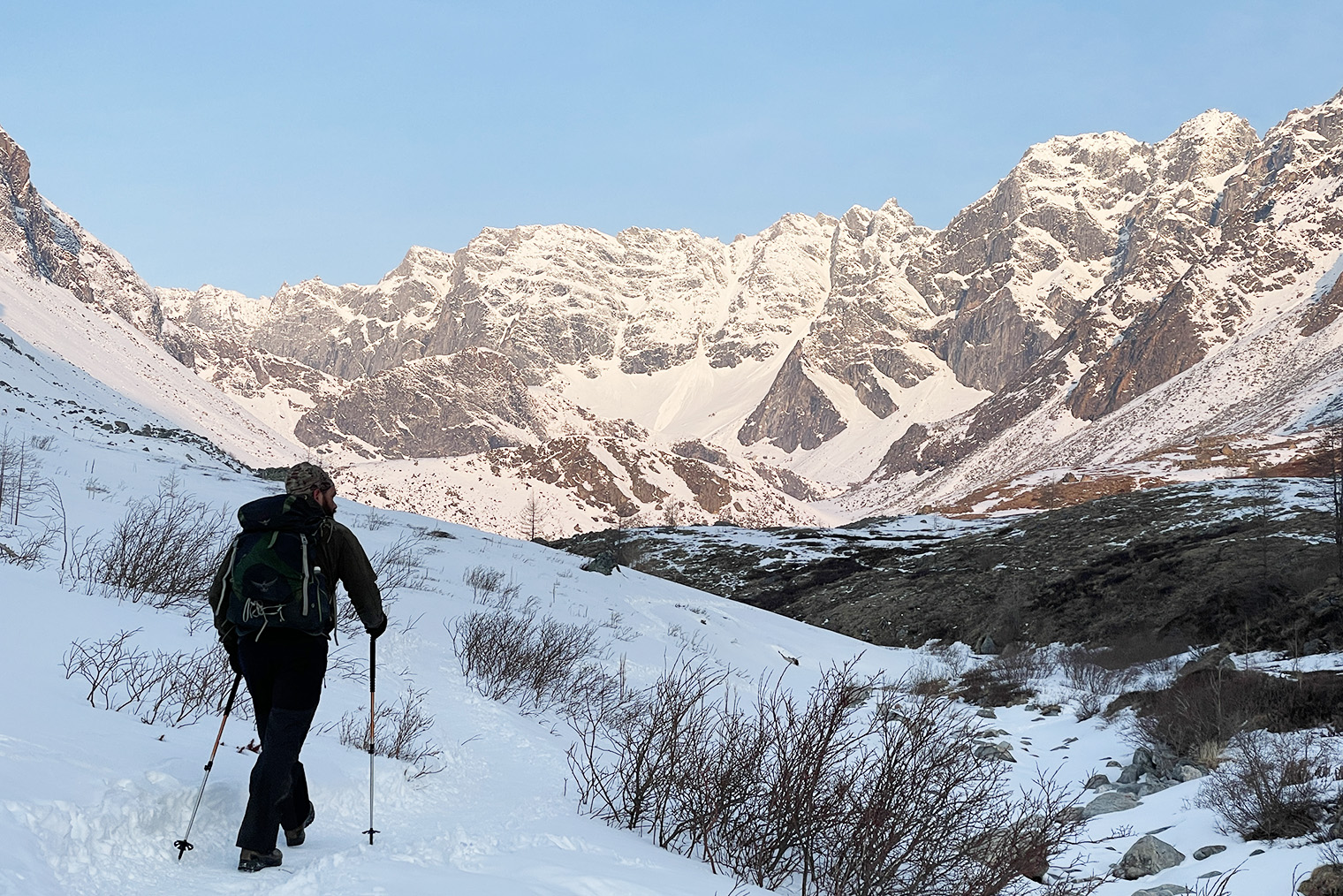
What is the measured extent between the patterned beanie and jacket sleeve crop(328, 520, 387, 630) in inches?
8.2

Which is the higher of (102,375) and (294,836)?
(102,375)

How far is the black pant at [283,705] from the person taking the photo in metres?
3.89

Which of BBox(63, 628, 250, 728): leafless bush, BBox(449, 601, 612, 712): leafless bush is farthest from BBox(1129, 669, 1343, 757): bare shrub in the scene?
BBox(63, 628, 250, 728): leafless bush

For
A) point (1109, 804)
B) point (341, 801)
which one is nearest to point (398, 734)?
point (341, 801)

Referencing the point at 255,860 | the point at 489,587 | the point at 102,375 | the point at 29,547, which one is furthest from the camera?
the point at 102,375

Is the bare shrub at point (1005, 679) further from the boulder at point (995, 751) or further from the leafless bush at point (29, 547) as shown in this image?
the leafless bush at point (29, 547)

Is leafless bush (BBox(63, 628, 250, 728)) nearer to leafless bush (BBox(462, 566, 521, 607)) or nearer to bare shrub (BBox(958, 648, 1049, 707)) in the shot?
leafless bush (BBox(462, 566, 521, 607))

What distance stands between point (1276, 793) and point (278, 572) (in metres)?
7.30

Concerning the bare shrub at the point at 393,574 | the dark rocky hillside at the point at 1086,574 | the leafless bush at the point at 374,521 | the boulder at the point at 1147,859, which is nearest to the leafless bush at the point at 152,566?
the bare shrub at the point at 393,574

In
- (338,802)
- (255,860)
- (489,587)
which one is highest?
(255,860)

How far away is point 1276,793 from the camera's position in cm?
689

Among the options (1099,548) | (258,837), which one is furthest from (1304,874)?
(1099,548)

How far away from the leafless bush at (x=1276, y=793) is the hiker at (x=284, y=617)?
6.76 m

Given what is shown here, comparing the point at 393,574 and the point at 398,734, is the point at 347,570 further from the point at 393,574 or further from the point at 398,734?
the point at 393,574
